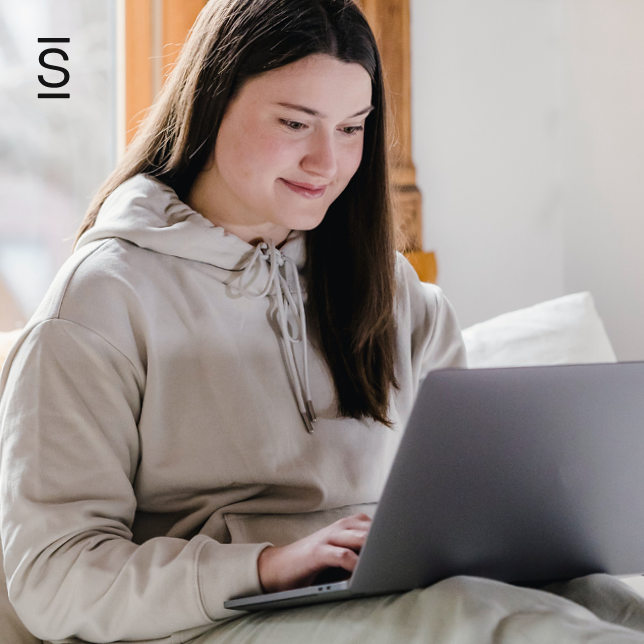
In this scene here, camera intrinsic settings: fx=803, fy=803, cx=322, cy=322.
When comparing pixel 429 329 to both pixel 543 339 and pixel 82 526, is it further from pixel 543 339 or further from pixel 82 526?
pixel 82 526

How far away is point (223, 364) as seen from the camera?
3.20 ft

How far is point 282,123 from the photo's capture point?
3.14 ft

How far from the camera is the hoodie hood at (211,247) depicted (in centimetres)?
97

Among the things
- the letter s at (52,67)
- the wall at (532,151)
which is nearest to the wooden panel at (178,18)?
the letter s at (52,67)

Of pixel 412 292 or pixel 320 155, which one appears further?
pixel 412 292

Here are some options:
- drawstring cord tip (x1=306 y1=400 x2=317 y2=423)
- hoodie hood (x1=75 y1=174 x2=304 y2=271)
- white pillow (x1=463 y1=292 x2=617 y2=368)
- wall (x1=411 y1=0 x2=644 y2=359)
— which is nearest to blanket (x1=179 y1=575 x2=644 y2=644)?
drawstring cord tip (x1=306 y1=400 x2=317 y2=423)

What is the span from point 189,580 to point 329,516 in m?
0.25

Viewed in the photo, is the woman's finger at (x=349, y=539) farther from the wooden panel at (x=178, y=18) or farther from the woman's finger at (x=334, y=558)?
the wooden panel at (x=178, y=18)

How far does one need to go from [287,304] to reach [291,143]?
214 mm

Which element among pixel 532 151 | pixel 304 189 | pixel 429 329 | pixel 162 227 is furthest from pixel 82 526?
pixel 532 151

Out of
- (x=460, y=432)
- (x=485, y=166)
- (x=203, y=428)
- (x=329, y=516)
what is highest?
(x=485, y=166)

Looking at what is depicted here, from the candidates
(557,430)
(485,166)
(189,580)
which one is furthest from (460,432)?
(485,166)

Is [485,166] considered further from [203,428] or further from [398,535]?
[398,535]

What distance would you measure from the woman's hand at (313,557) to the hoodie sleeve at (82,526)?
0.06ft
